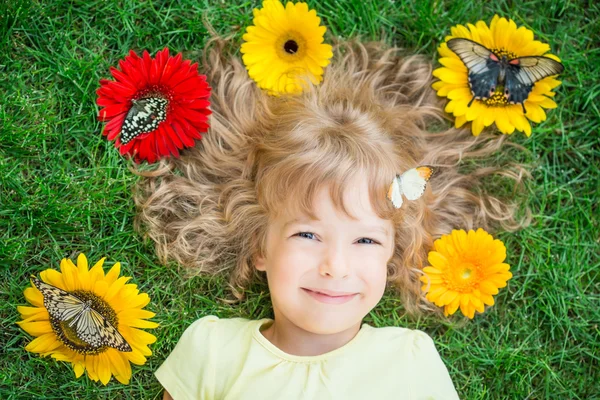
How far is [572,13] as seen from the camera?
95.9 inches

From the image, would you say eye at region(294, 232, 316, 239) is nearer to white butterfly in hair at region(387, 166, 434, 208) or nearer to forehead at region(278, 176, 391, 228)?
forehead at region(278, 176, 391, 228)

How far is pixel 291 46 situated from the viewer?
2.25 m

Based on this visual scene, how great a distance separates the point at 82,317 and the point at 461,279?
1.14 m

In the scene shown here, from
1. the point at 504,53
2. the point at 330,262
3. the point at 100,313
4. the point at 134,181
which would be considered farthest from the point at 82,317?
the point at 504,53

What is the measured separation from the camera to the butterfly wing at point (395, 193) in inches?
76.2

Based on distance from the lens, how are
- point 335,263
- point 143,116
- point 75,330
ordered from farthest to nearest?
point 143,116 < point 75,330 < point 335,263

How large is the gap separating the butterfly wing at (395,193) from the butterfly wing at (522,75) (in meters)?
0.56

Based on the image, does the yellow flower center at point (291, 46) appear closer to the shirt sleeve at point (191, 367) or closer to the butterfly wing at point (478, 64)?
the butterfly wing at point (478, 64)

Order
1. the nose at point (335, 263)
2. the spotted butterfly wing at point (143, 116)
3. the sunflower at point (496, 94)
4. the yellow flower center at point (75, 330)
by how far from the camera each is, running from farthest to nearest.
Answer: the sunflower at point (496, 94) → the spotted butterfly wing at point (143, 116) → the yellow flower center at point (75, 330) → the nose at point (335, 263)

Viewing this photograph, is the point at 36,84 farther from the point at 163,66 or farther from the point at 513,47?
the point at 513,47

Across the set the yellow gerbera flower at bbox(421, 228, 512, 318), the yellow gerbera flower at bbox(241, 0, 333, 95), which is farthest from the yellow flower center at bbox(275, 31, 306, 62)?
the yellow gerbera flower at bbox(421, 228, 512, 318)

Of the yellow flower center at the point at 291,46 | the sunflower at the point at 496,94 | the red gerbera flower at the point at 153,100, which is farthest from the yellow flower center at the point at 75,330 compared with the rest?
the sunflower at the point at 496,94

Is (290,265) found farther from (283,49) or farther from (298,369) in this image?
(283,49)

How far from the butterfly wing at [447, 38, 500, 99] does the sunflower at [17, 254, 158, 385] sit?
121cm
